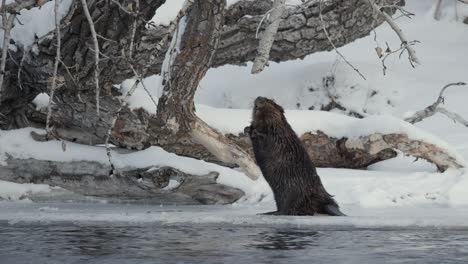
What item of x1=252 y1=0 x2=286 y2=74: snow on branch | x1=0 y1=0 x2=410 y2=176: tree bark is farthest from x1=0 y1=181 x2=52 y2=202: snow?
x1=252 y1=0 x2=286 y2=74: snow on branch

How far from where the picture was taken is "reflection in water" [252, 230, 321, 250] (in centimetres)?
448

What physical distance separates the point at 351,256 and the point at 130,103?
4.02m

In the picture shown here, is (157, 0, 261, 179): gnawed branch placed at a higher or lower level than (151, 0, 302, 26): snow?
lower

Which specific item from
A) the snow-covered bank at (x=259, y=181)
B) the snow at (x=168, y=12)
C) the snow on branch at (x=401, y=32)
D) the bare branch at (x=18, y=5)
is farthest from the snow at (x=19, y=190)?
the snow on branch at (x=401, y=32)

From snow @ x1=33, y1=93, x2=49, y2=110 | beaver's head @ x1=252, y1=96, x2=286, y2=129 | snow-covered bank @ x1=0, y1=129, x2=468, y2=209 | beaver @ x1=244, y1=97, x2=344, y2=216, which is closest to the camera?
beaver @ x1=244, y1=97, x2=344, y2=216

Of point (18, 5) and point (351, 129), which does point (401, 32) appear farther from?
point (18, 5)

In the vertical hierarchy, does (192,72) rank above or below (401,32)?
below

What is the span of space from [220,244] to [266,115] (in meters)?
2.31

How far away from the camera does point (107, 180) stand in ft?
24.4

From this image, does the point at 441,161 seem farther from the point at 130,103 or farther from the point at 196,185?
the point at 130,103

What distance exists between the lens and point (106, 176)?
7.41 m

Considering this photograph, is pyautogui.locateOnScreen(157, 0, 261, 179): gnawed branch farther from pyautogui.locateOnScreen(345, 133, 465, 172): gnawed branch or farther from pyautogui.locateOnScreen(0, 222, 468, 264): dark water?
pyautogui.locateOnScreen(0, 222, 468, 264): dark water

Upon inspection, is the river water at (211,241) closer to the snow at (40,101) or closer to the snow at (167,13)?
the snow at (40,101)

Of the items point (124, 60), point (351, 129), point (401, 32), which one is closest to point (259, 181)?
point (351, 129)
